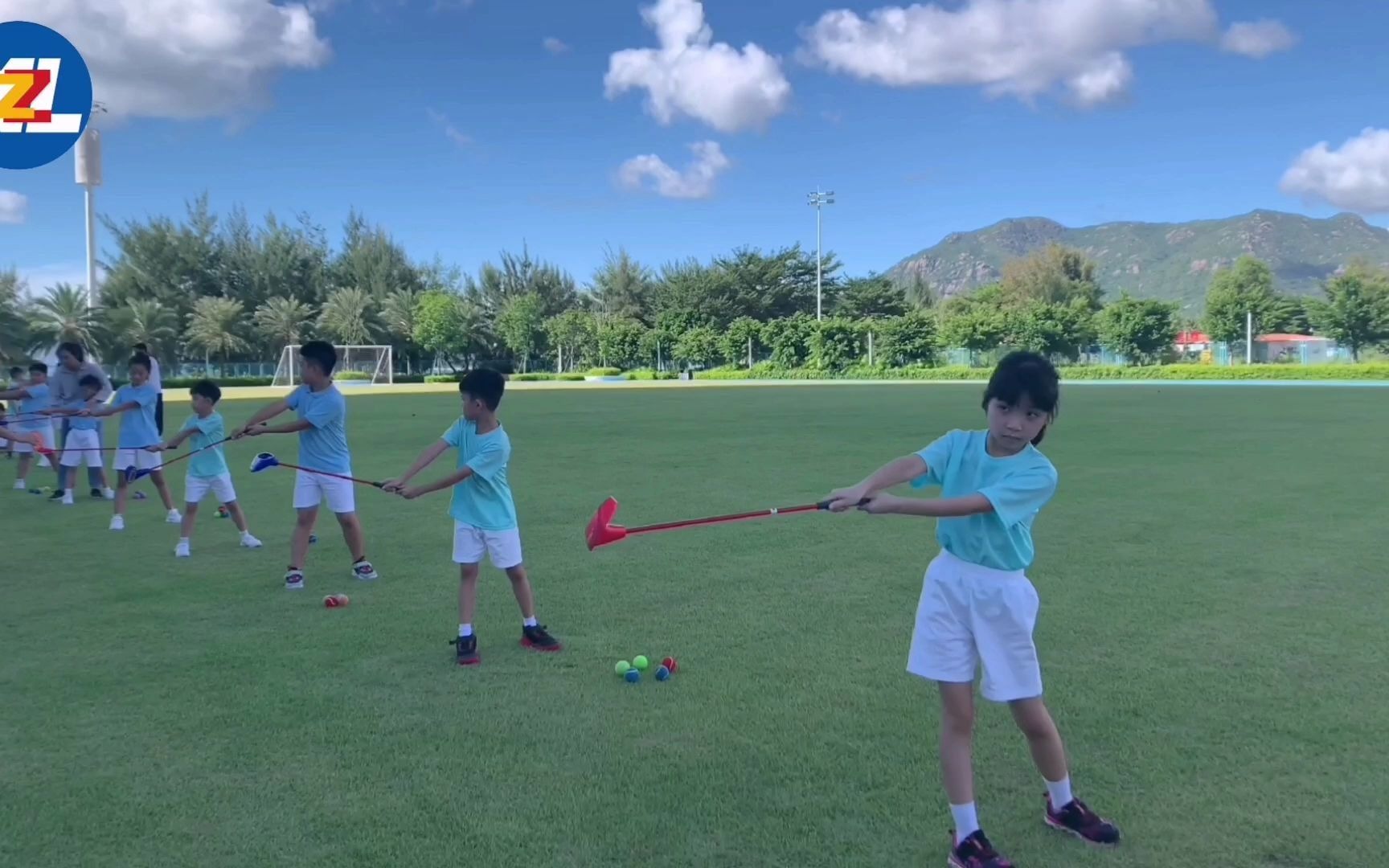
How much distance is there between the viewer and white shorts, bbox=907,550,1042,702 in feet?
11.4

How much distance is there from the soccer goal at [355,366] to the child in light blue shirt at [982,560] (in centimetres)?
6100

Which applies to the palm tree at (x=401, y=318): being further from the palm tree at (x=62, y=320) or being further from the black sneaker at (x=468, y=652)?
the black sneaker at (x=468, y=652)

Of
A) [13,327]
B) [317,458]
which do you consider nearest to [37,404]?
[317,458]

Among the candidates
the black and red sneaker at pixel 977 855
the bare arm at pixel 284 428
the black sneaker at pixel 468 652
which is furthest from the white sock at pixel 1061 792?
the bare arm at pixel 284 428

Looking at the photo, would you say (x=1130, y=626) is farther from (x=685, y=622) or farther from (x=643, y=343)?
(x=643, y=343)

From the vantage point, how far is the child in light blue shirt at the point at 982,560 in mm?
3373

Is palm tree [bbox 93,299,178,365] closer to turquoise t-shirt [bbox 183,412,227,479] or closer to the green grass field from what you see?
the green grass field

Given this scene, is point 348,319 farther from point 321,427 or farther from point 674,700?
point 674,700

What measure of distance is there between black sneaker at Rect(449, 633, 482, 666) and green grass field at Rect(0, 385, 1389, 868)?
93 mm

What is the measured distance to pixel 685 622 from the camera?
21.9 feet

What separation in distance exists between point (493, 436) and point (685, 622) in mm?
1823

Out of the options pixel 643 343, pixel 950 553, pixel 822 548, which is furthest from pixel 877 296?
pixel 950 553

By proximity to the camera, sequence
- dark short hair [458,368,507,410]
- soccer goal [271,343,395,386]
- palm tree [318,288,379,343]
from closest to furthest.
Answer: dark short hair [458,368,507,410] < soccer goal [271,343,395,386] < palm tree [318,288,379,343]

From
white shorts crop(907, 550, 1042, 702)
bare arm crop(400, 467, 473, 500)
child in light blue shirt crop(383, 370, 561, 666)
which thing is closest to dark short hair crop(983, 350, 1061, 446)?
white shorts crop(907, 550, 1042, 702)
